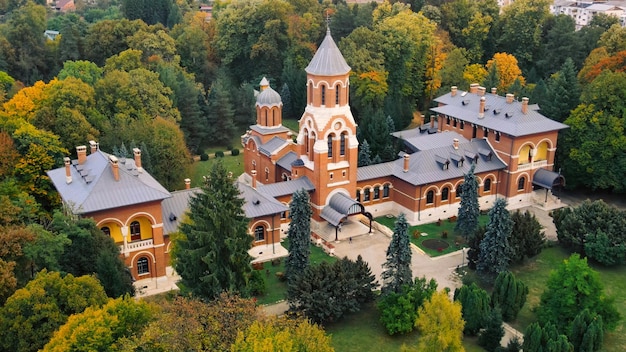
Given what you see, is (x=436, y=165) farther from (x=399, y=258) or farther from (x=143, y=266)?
(x=143, y=266)

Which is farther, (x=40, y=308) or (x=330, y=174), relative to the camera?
(x=330, y=174)

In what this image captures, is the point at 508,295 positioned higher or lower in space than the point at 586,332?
lower

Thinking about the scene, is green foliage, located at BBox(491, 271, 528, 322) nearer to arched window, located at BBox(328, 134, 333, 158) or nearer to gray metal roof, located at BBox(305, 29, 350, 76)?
arched window, located at BBox(328, 134, 333, 158)

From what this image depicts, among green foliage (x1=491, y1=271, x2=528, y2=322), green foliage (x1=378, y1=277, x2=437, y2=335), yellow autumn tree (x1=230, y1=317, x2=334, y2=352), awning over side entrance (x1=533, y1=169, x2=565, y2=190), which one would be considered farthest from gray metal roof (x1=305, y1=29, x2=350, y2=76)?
yellow autumn tree (x1=230, y1=317, x2=334, y2=352)

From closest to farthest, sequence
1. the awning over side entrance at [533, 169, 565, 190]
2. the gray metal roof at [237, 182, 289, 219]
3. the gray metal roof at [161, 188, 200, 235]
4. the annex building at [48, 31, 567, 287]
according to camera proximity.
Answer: the annex building at [48, 31, 567, 287], the gray metal roof at [161, 188, 200, 235], the gray metal roof at [237, 182, 289, 219], the awning over side entrance at [533, 169, 565, 190]

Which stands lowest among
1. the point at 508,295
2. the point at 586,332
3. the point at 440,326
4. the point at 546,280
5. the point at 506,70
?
the point at 546,280

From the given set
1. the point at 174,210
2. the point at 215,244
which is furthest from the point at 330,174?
the point at 215,244

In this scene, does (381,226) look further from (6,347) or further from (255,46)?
(255,46)

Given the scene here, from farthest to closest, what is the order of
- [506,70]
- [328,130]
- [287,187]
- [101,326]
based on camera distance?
1. [506,70]
2. [287,187]
3. [328,130]
4. [101,326]
